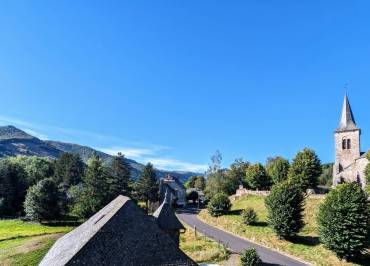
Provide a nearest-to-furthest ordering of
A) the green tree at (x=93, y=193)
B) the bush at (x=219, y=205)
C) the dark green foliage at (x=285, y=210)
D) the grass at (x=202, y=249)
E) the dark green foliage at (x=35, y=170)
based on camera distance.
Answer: the grass at (x=202, y=249) < the dark green foliage at (x=285, y=210) < the green tree at (x=93, y=193) < the bush at (x=219, y=205) < the dark green foliage at (x=35, y=170)

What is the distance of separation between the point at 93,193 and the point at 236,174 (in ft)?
132

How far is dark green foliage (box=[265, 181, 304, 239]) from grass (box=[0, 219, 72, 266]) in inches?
1047

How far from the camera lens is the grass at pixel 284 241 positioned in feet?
116

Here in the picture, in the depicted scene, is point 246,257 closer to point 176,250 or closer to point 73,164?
point 176,250

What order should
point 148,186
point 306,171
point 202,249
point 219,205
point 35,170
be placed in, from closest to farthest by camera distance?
point 202,249 < point 219,205 < point 306,171 < point 148,186 < point 35,170

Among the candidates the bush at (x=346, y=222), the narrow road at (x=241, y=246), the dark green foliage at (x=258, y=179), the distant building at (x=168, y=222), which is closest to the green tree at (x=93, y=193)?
the narrow road at (x=241, y=246)

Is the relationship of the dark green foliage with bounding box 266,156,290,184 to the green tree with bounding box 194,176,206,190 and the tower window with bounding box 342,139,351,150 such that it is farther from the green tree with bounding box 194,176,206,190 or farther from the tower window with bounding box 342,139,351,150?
the green tree with bounding box 194,176,206,190

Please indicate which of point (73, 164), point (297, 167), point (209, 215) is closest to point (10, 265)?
point (209, 215)

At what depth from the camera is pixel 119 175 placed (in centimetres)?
7188

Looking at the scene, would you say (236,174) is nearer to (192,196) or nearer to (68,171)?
(192,196)

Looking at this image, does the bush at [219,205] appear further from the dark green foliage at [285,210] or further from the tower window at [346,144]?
the tower window at [346,144]

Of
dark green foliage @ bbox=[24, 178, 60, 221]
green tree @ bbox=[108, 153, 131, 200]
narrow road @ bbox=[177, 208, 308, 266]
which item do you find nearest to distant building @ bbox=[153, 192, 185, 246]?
narrow road @ bbox=[177, 208, 308, 266]

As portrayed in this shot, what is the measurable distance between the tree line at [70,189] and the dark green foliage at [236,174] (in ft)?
61.1

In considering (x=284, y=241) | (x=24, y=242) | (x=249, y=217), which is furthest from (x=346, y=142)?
(x=24, y=242)
